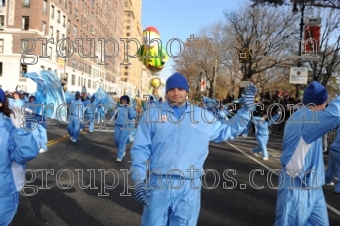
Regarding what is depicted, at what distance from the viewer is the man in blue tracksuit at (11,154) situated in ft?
9.69

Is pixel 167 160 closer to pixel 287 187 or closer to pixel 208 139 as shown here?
pixel 208 139

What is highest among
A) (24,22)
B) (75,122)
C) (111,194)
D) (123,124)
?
A: (24,22)

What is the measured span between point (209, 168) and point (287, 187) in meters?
5.68

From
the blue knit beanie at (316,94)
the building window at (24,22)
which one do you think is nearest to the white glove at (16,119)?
the blue knit beanie at (316,94)

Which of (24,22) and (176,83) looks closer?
(176,83)

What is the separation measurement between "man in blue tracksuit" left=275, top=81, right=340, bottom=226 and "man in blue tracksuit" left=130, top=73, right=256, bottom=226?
64 centimetres

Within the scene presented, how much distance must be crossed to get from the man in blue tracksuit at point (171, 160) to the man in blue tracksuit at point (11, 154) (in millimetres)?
944

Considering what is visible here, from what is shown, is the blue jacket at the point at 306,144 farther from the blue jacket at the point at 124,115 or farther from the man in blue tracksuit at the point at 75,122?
the man in blue tracksuit at the point at 75,122

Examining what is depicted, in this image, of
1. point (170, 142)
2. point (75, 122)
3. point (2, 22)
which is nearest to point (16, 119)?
point (170, 142)

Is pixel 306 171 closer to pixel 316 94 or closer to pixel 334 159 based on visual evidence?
pixel 316 94

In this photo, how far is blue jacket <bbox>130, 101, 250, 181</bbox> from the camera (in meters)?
3.14

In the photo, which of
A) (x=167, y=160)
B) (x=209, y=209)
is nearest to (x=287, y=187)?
(x=167, y=160)

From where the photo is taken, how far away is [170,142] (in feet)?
10.3

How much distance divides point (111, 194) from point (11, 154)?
3.51 metres
